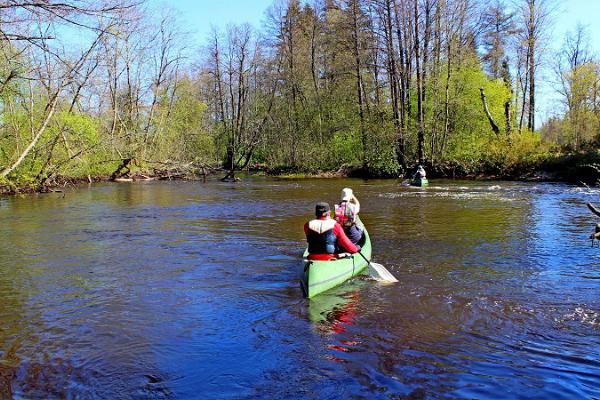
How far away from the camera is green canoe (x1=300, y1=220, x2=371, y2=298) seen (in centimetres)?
791

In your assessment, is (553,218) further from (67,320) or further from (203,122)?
(203,122)

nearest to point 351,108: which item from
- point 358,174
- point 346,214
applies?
point 358,174

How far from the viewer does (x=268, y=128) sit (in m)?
45.8

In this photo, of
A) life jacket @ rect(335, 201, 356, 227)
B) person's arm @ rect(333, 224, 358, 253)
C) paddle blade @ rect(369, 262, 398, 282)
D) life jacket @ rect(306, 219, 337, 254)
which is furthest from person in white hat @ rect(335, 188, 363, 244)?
life jacket @ rect(306, 219, 337, 254)

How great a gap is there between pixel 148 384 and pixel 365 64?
3444 cm

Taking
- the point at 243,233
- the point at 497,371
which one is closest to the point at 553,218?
the point at 243,233

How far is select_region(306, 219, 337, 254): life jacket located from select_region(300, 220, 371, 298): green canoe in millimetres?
233

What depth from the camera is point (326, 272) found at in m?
8.13

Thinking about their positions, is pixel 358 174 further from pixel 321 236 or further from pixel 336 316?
pixel 336 316

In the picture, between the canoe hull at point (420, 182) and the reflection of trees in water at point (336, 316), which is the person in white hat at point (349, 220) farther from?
the canoe hull at point (420, 182)

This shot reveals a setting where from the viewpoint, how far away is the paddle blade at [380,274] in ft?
29.2

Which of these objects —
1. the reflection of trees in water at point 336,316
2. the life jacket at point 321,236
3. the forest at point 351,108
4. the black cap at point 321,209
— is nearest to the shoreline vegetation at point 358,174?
the forest at point 351,108

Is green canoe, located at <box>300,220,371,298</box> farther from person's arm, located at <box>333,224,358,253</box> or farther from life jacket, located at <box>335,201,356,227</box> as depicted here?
life jacket, located at <box>335,201,356,227</box>

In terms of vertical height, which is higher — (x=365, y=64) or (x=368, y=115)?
(x=365, y=64)
